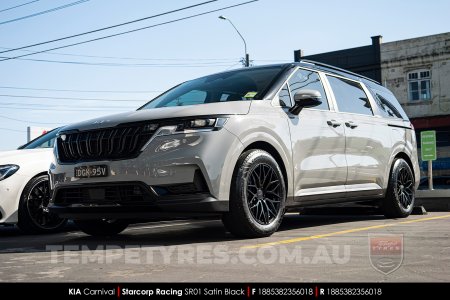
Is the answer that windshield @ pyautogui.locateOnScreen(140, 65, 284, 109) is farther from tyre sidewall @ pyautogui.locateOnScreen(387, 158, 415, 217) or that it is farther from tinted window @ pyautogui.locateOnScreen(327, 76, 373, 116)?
tyre sidewall @ pyautogui.locateOnScreen(387, 158, 415, 217)

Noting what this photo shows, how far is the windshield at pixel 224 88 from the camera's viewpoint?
6.01m

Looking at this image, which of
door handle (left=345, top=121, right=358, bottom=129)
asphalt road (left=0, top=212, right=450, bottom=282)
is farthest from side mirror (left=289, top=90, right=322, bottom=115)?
asphalt road (left=0, top=212, right=450, bottom=282)

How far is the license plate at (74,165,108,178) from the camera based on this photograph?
5.21m

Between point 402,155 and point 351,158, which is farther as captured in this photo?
point 402,155

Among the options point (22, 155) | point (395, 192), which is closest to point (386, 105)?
point (395, 192)

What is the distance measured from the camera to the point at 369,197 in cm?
720

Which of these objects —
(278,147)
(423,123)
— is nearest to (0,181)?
(278,147)

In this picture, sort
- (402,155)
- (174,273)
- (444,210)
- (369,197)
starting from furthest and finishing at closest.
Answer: (444,210)
(402,155)
(369,197)
(174,273)

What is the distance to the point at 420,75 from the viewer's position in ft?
106

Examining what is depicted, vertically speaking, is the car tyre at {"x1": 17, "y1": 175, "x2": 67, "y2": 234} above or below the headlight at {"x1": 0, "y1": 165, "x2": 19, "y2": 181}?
below

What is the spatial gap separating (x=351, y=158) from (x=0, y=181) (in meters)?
4.14

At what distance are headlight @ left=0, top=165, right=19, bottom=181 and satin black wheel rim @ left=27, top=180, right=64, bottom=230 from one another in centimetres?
31

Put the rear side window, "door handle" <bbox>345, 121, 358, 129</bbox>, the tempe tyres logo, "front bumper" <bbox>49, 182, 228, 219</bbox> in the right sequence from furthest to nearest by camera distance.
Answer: the rear side window, "door handle" <bbox>345, 121, 358, 129</bbox>, "front bumper" <bbox>49, 182, 228, 219</bbox>, the tempe tyres logo

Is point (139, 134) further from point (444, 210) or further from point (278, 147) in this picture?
point (444, 210)
